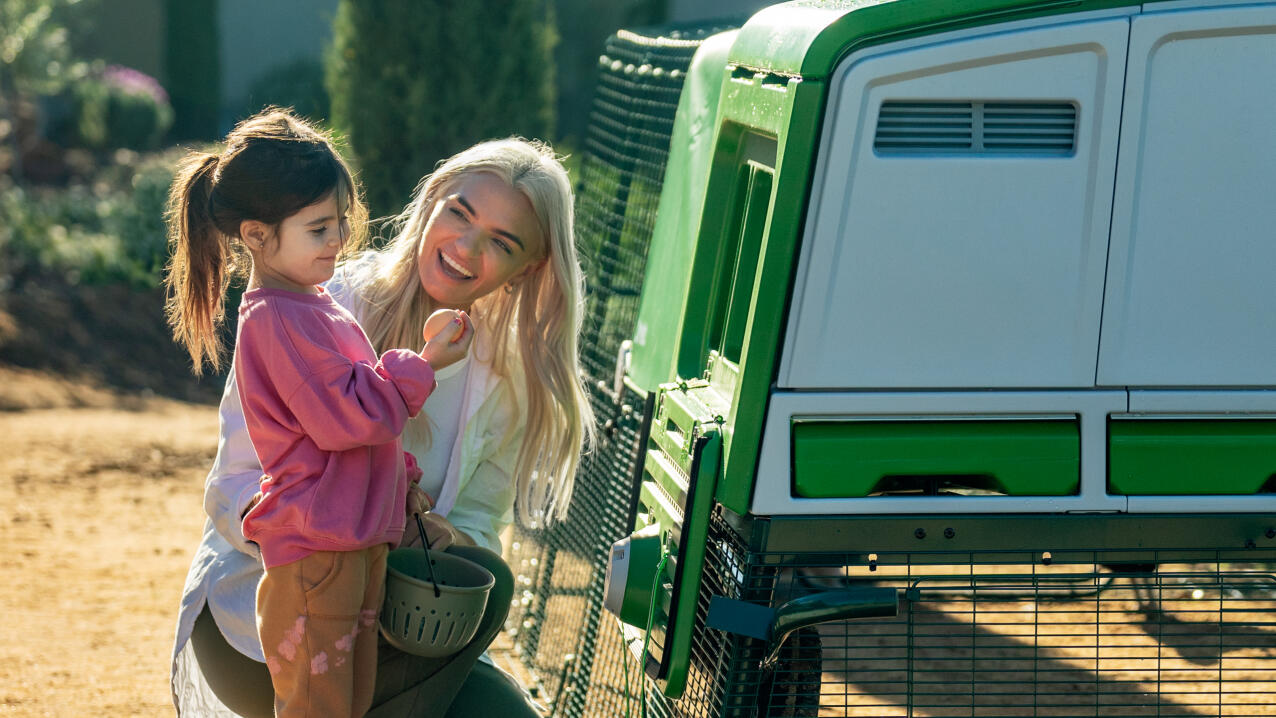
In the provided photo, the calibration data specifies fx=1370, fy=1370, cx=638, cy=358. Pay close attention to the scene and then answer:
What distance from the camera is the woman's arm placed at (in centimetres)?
276

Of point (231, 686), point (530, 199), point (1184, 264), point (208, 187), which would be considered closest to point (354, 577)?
point (231, 686)

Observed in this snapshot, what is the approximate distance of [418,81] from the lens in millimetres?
9508

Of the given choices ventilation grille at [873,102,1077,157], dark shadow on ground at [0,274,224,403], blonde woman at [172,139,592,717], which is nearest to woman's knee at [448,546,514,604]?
blonde woman at [172,139,592,717]

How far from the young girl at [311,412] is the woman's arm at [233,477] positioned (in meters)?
0.25

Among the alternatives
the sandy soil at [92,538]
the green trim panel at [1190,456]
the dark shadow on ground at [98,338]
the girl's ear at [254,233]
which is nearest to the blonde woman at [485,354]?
the girl's ear at [254,233]

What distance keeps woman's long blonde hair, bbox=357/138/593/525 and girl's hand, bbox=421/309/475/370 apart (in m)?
0.59

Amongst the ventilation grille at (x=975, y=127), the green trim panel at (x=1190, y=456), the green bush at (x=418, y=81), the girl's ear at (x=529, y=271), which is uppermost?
the green bush at (x=418, y=81)

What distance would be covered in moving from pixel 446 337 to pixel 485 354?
667 mm

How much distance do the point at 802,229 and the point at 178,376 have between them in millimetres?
8196

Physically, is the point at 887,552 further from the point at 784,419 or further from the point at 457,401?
the point at 457,401

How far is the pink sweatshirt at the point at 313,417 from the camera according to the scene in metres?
2.35

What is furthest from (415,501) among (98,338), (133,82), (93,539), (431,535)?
(133,82)

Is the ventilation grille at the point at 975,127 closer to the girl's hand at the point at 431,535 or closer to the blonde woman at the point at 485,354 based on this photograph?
the blonde woman at the point at 485,354

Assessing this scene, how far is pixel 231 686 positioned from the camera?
2.82 m
